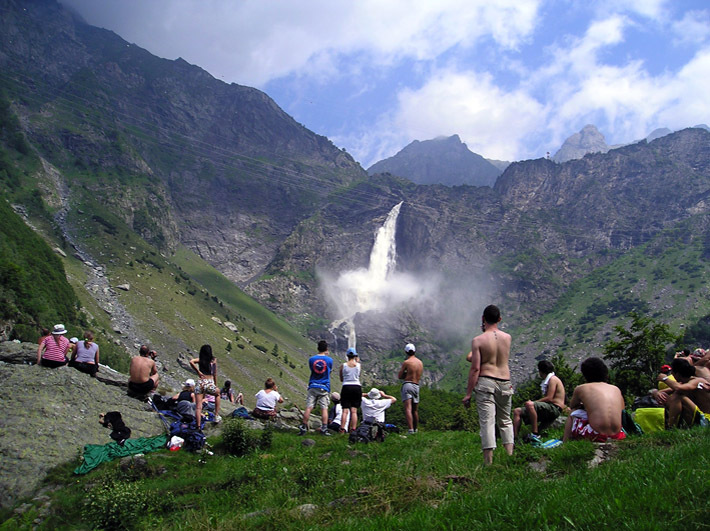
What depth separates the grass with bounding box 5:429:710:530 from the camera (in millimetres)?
4785

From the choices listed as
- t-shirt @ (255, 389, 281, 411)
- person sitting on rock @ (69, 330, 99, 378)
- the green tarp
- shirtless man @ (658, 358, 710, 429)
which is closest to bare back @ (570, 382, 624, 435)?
shirtless man @ (658, 358, 710, 429)

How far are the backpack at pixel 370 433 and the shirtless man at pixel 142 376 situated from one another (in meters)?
7.36

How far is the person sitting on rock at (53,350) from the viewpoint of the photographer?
14882 millimetres

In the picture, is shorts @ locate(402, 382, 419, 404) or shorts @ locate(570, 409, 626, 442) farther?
shorts @ locate(402, 382, 419, 404)

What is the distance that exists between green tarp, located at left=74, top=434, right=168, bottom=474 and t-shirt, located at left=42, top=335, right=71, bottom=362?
436 centimetres

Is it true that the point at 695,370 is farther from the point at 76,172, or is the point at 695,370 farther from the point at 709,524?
the point at 76,172

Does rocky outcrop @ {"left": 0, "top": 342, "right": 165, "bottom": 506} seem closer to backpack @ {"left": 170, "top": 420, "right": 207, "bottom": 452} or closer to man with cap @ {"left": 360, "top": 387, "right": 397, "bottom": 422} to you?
backpack @ {"left": 170, "top": 420, "right": 207, "bottom": 452}

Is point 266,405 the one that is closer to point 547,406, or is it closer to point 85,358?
point 85,358

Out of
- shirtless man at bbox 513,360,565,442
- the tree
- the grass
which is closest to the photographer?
the grass

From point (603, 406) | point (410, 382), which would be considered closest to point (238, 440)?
point (410, 382)

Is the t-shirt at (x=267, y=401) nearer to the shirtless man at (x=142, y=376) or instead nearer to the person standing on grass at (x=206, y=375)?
the person standing on grass at (x=206, y=375)

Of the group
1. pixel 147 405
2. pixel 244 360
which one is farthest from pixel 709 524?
pixel 244 360

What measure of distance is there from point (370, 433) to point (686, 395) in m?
7.62

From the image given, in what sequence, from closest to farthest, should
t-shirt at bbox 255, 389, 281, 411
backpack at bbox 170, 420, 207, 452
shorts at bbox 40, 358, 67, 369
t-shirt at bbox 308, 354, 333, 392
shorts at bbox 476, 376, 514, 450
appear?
shorts at bbox 476, 376, 514, 450 < backpack at bbox 170, 420, 207, 452 < shorts at bbox 40, 358, 67, 369 < t-shirt at bbox 308, 354, 333, 392 < t-shirt at bbox 255, 389, 281, 411
